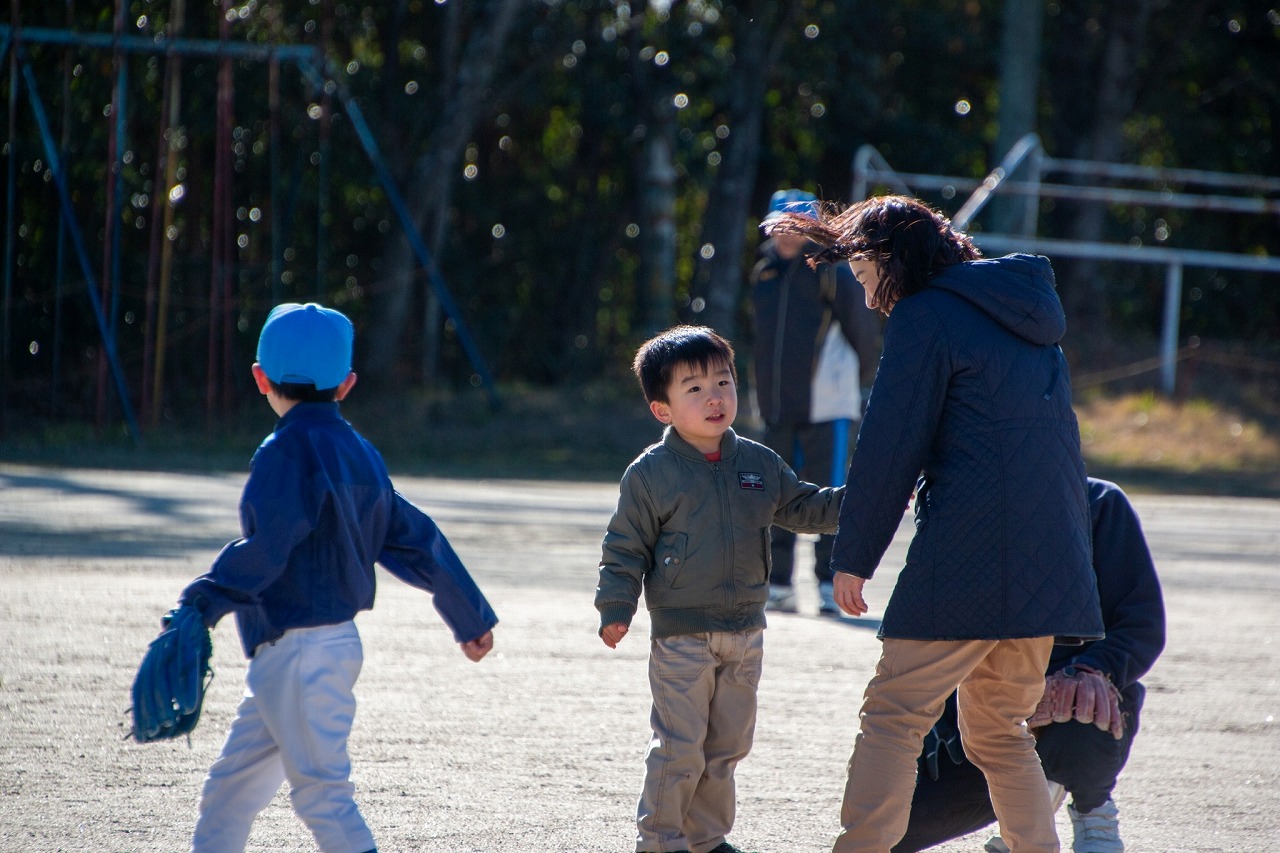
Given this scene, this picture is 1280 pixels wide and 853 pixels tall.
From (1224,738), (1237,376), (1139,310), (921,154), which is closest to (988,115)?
(921,154)

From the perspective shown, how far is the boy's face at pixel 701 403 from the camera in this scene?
12.0 feet

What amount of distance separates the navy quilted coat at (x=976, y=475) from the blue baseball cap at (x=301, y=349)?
122 cm

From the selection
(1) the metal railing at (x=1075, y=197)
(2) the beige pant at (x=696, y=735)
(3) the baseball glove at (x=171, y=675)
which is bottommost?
(2) the beige pant at (x=696, y=735)

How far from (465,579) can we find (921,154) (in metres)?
20.5

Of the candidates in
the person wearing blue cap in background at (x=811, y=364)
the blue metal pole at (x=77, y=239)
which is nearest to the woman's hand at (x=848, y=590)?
the person wearing blue cap in background at (x=811, y=364)

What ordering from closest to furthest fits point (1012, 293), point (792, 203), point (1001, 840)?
point (1012, 293)
point (1001, 840)
point (792, 203)

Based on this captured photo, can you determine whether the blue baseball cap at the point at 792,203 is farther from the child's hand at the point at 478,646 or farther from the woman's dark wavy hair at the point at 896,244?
the child's hand at the point at 478,646

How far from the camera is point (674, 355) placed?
3703mm

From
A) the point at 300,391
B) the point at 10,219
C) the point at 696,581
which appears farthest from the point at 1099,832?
the point at 10,219

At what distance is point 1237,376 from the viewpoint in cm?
1814

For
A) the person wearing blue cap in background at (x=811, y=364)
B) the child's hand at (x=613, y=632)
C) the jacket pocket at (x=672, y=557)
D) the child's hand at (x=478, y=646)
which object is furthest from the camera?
the person wearing blue cap in background at (x=811, y=364)

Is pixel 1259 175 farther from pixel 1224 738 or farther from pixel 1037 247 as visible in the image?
pixel 1224 738

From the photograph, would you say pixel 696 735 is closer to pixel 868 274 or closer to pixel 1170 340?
pixel 868 274

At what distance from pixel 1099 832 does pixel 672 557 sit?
1.33 m
